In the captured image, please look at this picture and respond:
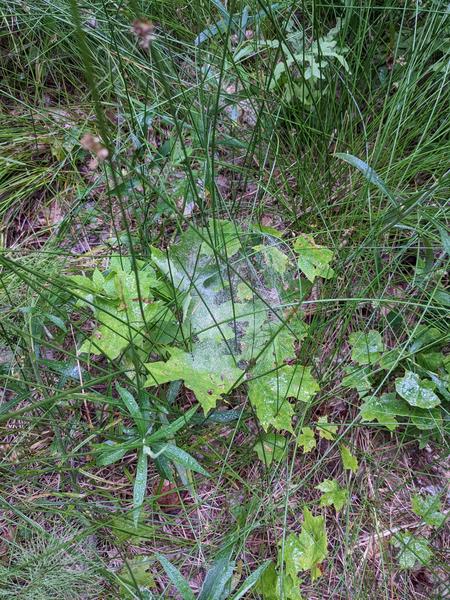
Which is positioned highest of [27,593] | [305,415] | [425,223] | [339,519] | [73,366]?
[425,223]

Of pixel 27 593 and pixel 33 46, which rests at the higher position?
pixel 33 46

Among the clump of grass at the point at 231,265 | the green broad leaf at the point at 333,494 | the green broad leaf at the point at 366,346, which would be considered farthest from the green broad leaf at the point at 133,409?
the green broad leaf at the point at 366,346

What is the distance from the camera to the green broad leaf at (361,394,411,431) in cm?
149

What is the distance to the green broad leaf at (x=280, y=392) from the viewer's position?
142 centimetres

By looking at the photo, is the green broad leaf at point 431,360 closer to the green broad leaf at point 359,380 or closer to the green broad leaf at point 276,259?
the green broad leaf at point 359,380

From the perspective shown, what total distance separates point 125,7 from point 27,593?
1935 mm

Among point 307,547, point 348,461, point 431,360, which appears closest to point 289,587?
point 307,547

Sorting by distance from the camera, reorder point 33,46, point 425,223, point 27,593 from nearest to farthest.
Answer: point 27,593, point 425,223, point 33,46

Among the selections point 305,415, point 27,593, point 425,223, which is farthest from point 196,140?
point 27,593

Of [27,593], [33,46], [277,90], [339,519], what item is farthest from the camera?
[33,46]

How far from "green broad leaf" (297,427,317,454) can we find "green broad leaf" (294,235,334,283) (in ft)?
1.50

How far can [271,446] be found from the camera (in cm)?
149

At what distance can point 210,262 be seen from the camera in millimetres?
1582

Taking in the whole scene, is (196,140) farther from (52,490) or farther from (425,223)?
(52,490)
